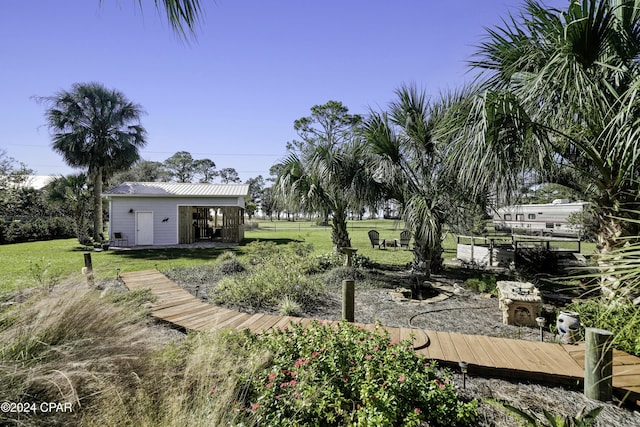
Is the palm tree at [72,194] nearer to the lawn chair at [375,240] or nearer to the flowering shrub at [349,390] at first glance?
the lawn chair at [375,240]

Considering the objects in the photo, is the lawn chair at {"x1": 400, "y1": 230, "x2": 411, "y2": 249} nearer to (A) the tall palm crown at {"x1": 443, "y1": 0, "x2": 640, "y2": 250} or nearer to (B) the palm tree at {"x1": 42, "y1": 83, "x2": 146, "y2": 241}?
(A) the tall palm crown at {"x1": 443, "y1": 0, "x2": 640, "y2": 250}

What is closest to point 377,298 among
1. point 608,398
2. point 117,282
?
point 608,398

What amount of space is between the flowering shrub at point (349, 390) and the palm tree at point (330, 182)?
5601 mm

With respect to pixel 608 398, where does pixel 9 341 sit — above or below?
above

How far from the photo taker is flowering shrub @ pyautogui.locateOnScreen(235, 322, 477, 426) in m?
2.27

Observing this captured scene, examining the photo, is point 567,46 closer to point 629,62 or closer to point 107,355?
point 629,62

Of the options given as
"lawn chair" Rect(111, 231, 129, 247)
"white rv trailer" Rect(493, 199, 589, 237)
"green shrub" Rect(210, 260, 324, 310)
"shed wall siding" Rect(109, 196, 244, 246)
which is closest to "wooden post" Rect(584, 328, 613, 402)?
"green shrub" Rect(210, 260, 324, 310)

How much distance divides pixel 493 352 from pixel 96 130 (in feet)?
67.3

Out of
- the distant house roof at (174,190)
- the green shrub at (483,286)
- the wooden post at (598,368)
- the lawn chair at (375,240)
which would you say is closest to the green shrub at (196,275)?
the green shrub at (483,286)

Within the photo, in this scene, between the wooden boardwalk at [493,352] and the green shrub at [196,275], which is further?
the green shrub at [196,275]

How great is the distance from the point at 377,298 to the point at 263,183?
218 ft

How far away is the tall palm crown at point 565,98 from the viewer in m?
3.47

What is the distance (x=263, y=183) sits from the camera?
7069 cm

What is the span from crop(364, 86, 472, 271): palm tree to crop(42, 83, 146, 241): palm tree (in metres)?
16.1
